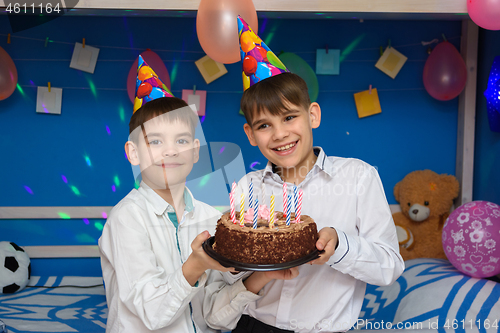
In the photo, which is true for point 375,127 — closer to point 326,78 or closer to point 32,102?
point 326,78

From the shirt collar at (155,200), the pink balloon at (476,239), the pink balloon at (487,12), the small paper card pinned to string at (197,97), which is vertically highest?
the pink balloon at (487,12)

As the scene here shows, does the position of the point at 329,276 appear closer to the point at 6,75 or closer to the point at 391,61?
the point at 391,61

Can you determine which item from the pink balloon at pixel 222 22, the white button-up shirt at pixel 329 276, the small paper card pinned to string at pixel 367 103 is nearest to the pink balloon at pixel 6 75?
the pink balloon at pixel 222 22

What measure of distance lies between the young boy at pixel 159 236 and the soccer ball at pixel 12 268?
1.50 metres

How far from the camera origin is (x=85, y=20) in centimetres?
247

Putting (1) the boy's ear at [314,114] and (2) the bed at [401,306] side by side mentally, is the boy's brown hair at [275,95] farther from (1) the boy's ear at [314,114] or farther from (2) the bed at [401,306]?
(2) the bed at [401,306]

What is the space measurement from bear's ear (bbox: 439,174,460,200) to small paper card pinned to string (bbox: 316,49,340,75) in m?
0.98

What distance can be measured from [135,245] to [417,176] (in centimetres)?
199

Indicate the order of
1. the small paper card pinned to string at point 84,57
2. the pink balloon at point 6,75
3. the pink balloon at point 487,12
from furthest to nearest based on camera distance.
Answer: the small paper card pinned to string at point 84,57 → the pink balloon at point 6,75 → the pink balloon at point 487,12

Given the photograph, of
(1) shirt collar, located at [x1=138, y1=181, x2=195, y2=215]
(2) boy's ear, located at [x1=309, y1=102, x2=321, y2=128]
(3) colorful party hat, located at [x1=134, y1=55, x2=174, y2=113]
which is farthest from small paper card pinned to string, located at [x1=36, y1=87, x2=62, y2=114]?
(2) boy's ear, located at [x1=309, y1=102, x2=321, y2=128]

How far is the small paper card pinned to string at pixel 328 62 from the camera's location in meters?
2.47

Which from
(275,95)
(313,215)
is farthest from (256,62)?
(313,215)

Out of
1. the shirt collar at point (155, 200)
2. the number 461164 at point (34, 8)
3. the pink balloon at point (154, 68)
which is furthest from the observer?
the pink balloon at point (154, 68)

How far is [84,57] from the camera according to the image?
2461 millimetres
